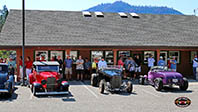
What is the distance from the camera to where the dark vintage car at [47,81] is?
12.0 m

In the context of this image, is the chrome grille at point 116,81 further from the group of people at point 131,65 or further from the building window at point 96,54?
the building window at point 96,54

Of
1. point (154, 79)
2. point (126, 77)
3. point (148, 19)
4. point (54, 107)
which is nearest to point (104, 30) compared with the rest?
point (126, 77)

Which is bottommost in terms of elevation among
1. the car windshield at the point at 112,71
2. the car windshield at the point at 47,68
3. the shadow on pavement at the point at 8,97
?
the shadow on pavement at the point at 8,97

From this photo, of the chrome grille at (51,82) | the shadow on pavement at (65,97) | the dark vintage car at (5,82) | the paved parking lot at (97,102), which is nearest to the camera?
the paved parking lot at (97,102)

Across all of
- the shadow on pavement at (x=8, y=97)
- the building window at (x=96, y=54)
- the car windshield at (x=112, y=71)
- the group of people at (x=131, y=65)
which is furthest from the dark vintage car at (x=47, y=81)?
the building window at (x=96, y=54)

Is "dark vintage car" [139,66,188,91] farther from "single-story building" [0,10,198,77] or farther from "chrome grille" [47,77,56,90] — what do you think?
"chrome grille" [47,77,56,90]

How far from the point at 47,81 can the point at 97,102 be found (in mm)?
2713

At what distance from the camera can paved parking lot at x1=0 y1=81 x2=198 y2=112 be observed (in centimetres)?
966

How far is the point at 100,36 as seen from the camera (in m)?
20.4

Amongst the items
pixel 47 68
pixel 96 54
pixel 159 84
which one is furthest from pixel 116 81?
pixel 96 54

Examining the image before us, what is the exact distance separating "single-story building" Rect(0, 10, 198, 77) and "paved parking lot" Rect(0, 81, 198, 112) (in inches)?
219

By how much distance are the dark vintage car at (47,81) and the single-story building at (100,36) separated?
15.5 feet

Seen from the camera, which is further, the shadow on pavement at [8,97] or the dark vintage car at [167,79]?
the dark vintage car at [167,79]

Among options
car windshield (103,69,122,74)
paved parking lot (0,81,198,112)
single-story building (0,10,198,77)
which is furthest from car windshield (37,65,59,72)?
single-story building (0,10,198,77)
